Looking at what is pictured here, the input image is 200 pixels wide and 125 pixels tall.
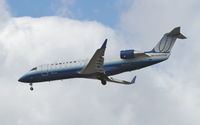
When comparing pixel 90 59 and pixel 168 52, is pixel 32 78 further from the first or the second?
pixel 168 52

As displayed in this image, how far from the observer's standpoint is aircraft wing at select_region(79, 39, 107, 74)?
150 m

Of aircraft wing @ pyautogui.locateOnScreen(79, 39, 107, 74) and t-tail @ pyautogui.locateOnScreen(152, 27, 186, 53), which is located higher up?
t-tail @ pyautogui.locateOnScreen(152, 27, 186, 53)

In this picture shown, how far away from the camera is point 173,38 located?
507ft

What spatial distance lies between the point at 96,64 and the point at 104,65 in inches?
96.8

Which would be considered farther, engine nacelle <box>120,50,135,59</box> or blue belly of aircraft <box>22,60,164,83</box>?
blue belly of aircraft <box>22,60,164,83</box>

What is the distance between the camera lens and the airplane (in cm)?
15225

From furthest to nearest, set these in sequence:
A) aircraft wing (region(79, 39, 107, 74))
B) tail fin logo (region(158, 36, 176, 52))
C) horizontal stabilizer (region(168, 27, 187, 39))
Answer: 1. tail fin logo (region(158, 36, 176, 52))
2. horizontal stabilizer (region(168, 27, 187, 39))
3. aircraft wing (region(79, 39, 107, 74))

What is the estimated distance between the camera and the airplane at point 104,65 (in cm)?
15225

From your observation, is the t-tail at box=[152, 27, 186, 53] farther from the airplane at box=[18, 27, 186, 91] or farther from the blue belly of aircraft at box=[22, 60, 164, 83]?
the blue belly of aircraft at box=[22, 60, 164, 83]

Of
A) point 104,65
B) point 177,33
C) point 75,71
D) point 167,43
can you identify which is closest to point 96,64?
point 104,65

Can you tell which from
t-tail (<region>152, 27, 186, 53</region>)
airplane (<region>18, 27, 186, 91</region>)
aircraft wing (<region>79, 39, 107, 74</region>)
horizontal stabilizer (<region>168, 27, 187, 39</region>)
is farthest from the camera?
t-tail (<region>152, 27, 186, 53</region>)

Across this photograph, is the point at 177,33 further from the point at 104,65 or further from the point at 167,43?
the point at 104,65

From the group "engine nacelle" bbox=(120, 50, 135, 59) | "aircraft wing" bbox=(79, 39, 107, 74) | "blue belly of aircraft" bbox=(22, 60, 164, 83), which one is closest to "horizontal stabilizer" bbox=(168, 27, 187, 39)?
"blue belly of aircraft" bbox=(22, 60, 164, 83)

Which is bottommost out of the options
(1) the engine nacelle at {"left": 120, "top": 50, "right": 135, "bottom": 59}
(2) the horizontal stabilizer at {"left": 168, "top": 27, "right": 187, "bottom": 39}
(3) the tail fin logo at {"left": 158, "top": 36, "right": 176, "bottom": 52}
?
(1) the engine nacelle at {"left": 120, "top": 50, "right": 135, "bottom": 59}
